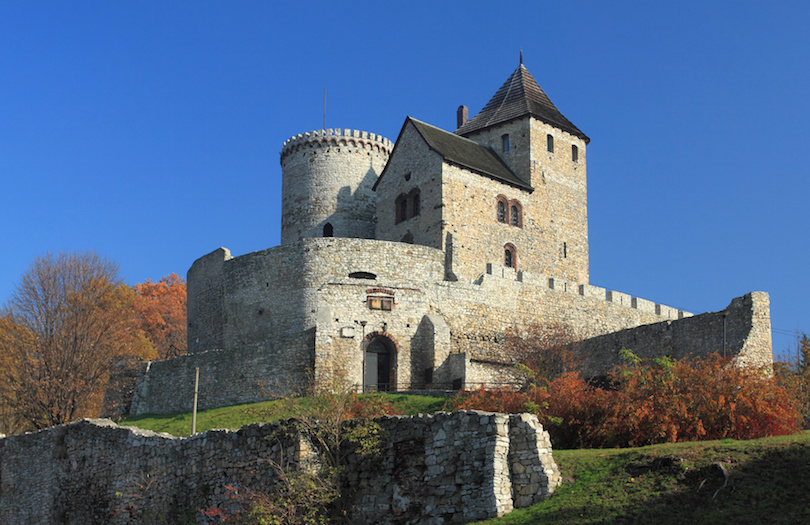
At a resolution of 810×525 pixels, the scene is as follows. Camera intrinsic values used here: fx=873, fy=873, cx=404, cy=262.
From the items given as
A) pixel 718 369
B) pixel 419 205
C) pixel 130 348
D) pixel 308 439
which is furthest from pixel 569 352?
pixel 130 348

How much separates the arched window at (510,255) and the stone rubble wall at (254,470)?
2247cm

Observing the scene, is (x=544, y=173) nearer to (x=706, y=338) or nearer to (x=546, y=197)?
(x=546, y=197)

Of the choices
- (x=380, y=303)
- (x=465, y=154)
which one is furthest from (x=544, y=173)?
(x=380, y=303)

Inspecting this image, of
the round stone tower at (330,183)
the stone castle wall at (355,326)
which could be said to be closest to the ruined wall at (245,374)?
the stone castle wall at (355,326)

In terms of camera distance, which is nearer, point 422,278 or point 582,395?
point 582,395

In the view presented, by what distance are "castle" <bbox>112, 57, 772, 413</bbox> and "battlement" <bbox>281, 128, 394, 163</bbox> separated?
8 cm

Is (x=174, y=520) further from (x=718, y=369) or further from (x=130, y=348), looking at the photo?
(x=130, y=348)

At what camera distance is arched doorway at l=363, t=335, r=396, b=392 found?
36000mm

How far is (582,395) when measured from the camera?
2203 cm

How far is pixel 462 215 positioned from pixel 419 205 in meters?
2.40

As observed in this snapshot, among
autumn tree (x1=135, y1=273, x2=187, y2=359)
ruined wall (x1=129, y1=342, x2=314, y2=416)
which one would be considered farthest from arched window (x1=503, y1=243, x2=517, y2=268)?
autumn tree (x1=135, y1=273, x2=187, y2=359)

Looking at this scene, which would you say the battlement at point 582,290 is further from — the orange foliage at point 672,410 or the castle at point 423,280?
the orange foliage at point 672,410

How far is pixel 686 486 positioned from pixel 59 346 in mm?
29953

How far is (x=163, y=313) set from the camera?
215 ft
